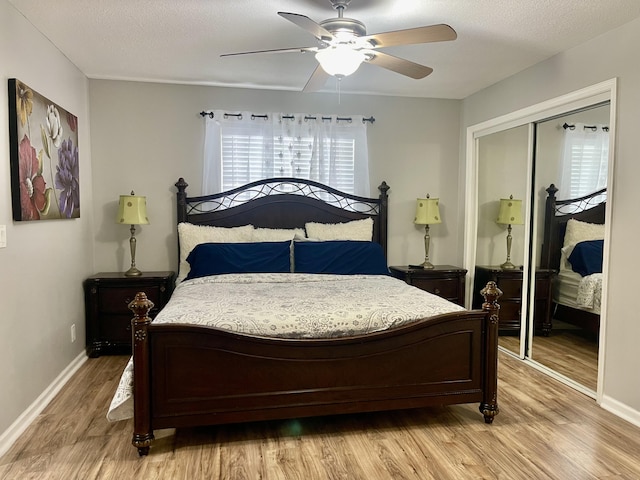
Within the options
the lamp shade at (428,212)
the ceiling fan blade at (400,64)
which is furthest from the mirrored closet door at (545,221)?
the ceiling fan blade at (400,64)

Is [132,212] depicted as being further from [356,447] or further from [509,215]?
[509,215]

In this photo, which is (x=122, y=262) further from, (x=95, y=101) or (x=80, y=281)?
(x=95, y=101)

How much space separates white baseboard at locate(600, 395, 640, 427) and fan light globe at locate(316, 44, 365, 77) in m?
2.62

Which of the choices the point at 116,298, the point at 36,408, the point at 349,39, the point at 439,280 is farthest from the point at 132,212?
the point at 439,280

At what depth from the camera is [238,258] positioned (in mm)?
3922

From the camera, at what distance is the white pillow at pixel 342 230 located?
4441mm

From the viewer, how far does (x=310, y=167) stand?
15.3 ft

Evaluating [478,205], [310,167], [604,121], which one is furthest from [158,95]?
[604,121]

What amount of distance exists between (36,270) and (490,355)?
112 inches

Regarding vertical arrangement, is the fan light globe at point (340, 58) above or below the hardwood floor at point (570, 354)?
above

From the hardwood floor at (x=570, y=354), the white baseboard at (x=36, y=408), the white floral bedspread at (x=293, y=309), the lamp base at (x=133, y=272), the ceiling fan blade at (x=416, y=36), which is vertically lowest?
the white baseboard at (x=36, y=408)

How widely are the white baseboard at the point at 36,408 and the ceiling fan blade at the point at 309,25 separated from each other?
259 centimetres

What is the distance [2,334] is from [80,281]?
1421 mm

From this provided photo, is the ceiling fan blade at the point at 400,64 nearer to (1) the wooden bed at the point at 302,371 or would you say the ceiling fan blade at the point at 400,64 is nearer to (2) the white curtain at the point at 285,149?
(1) the wooden bed at the point at 302,371
